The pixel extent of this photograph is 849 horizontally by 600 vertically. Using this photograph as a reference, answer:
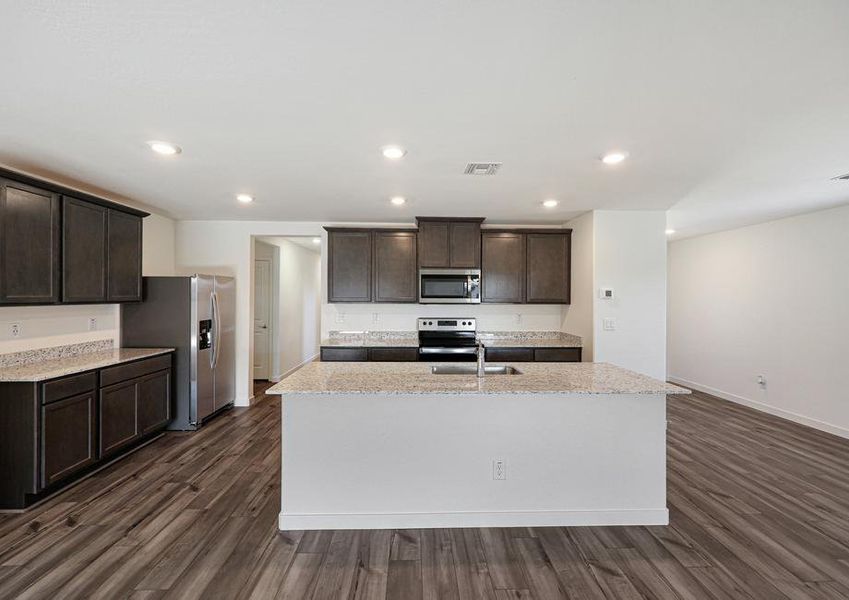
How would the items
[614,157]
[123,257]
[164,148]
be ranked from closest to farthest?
[164,148]
[614,157]
[123,257]

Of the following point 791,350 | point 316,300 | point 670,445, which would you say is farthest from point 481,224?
point 316,300

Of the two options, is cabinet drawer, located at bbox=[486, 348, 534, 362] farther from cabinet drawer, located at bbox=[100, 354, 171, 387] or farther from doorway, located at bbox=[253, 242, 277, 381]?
doorway, located at bbox=[253, 242, 277, 381]

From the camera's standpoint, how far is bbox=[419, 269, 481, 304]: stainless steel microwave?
504cm

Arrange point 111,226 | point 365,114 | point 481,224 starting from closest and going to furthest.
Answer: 1. point 365,114
2. point 111,226
3. point 481,224

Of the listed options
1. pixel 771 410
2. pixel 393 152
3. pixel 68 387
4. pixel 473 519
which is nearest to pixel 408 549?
pixel 473 519

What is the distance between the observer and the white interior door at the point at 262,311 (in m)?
6.64

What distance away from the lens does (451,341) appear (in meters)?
5.23

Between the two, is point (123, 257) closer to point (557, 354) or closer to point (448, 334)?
point (448, 334)

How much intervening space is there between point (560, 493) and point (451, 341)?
275 cm

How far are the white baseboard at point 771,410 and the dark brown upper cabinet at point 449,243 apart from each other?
13.1 feet

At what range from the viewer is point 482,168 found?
3.11 metres

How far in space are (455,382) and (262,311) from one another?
4.97 m

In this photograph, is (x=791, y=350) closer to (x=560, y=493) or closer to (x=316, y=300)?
(x=560, y=493)

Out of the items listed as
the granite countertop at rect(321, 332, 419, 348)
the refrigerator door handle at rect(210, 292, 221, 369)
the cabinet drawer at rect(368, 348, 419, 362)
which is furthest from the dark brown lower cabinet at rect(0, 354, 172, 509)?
the cabinet drawer at rect(368, 348, 419, 362)
